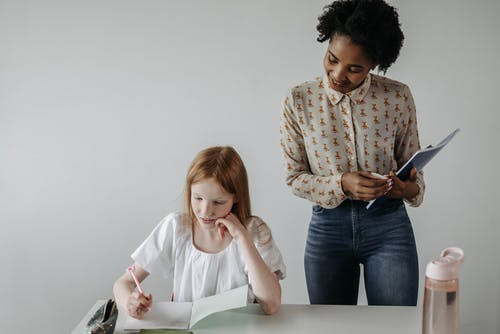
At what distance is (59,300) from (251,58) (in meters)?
1.35

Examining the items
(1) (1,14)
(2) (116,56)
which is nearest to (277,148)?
(2) (116,56)

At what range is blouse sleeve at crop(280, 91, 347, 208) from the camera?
1669mm

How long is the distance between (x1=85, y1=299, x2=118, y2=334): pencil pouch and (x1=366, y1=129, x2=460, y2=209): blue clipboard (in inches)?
29.1

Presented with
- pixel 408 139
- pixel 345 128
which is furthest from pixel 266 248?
pixel 408 139

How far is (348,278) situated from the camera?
1762 mm

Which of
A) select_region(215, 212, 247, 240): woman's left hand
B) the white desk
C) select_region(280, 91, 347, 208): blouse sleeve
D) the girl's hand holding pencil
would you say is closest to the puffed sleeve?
select_region(280, 91, 347, 208): blouse sleeve

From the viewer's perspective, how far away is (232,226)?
63.6 inches

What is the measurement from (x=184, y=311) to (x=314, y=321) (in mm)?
328

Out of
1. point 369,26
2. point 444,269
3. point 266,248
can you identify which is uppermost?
point 369,26

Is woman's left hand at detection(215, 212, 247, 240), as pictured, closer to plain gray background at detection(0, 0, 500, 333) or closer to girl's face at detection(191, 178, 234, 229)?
girl's face at detection(191, 178, 234, 229)

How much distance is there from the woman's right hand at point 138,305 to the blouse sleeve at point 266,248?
38cm

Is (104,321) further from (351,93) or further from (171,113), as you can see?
(171,113)

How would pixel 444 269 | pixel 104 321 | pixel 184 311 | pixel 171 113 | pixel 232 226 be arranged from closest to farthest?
pixel 444 269 → pixel 104 321 → pixel 184 311 → pixel 232 226 → pixel 171 113

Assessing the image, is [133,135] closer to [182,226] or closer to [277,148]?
[277,148]
